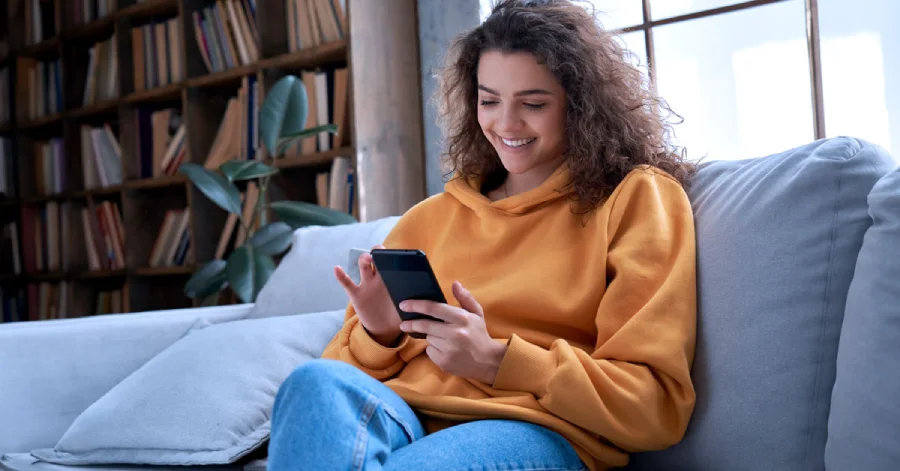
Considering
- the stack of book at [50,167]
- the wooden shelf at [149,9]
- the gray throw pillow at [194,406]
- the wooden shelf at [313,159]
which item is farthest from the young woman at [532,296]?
the stack of book at [50,167]

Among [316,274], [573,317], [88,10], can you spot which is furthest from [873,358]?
[88,10]

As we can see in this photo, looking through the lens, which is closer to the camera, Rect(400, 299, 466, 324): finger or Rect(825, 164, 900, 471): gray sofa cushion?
Rect(825, 164, 900, 471): gray sofa cushion

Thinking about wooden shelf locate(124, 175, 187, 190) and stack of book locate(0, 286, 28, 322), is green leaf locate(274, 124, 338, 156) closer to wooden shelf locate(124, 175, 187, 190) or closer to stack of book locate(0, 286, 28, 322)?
wooden shelf locate(124, 175, 187, 190)

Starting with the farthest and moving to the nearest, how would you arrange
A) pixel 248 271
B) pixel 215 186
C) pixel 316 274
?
pixel 215 186, pixel 248 271, pixel 316 274

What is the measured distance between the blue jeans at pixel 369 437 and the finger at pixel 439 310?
0.36ft

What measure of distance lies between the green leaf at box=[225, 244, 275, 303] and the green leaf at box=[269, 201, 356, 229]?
0.15m

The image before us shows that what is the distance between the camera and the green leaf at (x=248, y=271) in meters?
2.66

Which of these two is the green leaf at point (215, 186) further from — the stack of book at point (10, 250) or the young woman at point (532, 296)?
the stack of book at point (10, 250)

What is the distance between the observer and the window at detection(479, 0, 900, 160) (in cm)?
212

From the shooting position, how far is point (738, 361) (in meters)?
1.04

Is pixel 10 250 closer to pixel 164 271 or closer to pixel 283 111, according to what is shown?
pixel 164 271

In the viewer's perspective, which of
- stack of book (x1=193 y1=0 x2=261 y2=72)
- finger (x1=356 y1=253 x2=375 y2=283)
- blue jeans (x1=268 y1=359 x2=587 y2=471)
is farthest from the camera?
stack of book (x1=193 y1=0 x2=261 y2=72)

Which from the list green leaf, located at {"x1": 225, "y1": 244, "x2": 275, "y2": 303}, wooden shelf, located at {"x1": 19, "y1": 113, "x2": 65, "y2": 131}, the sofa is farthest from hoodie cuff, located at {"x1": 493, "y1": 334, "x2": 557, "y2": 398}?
wooden shelf, located at {"x1": 19, "y1": 113, "x2": 65, "y2": 131}

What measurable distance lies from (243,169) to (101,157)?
1347 millimetres
